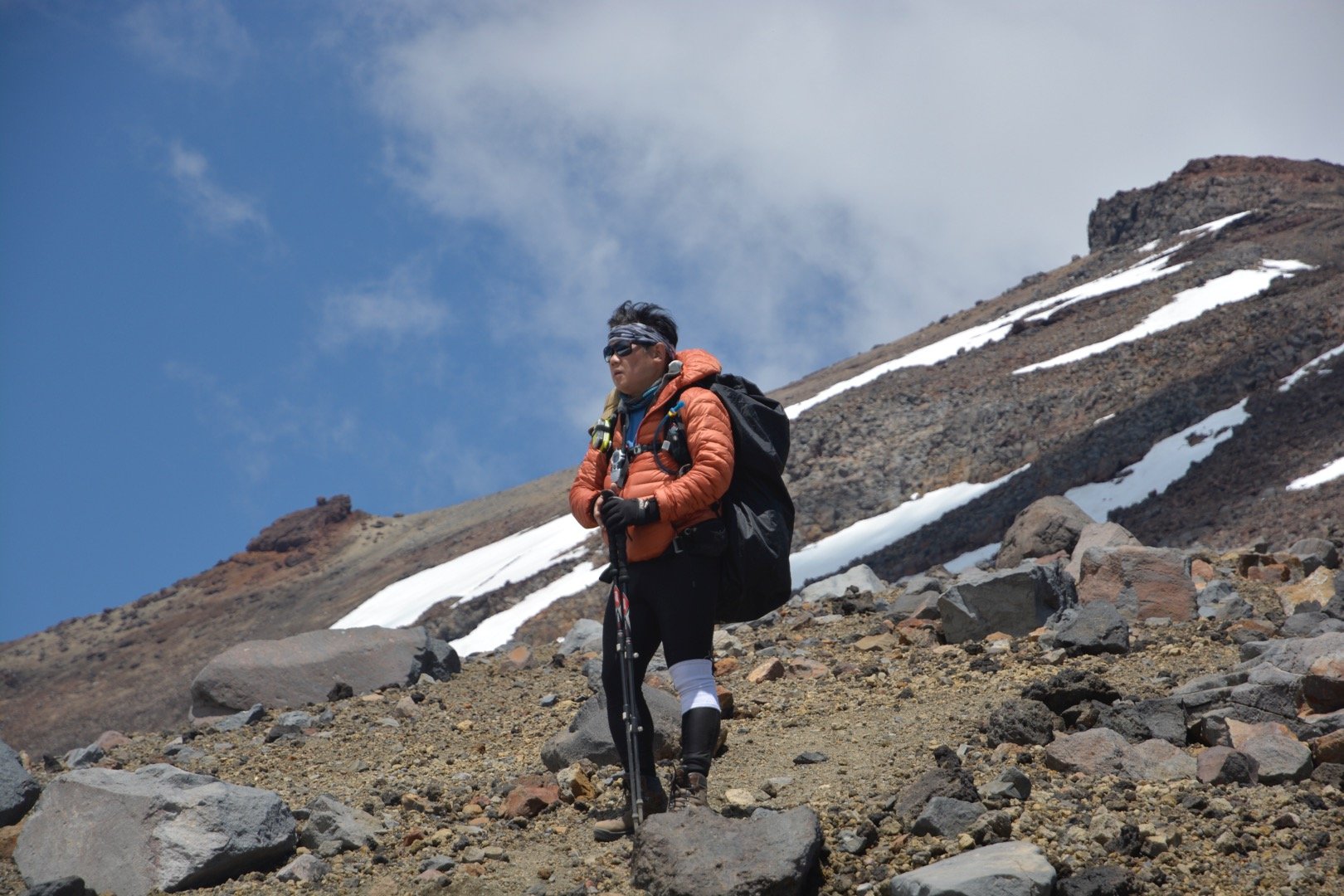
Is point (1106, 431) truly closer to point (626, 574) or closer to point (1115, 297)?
point (1115, 297)

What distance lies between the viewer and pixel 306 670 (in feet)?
32.9

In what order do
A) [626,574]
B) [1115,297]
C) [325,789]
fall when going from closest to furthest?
[626,574] → [325,789] → [1115,297]

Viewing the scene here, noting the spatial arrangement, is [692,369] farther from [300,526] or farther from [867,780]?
[300,526]

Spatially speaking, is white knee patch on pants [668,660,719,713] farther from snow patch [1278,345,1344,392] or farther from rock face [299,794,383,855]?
snow patch [1278,345,1344,392]

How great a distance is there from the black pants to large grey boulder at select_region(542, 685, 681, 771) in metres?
1.21

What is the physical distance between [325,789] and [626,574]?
2.85 metres

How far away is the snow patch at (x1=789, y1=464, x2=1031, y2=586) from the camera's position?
26.8m

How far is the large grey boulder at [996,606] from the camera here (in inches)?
332

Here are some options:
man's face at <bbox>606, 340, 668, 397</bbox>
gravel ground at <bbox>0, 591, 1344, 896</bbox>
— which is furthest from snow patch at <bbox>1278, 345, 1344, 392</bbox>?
man's face at <bbox>606, 340, 668, 397</bbox>

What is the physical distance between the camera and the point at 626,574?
480cm

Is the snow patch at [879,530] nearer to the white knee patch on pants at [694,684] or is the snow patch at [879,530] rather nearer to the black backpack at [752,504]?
the black backpack at [752,504]

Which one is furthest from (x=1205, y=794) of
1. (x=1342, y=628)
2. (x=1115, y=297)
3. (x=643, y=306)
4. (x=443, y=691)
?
(x=1115, y=297)

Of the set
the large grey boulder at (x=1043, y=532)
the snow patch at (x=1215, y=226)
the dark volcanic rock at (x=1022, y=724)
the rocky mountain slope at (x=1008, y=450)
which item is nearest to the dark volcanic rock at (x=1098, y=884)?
the dark volcanic rock at (x=1022, y=724)

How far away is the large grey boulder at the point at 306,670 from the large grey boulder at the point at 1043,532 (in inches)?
262
